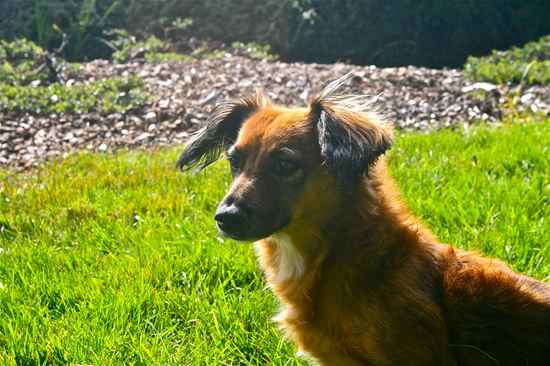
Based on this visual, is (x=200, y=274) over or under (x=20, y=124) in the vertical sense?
over

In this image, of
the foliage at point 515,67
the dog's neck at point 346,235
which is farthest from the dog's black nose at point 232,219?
the foliage at point 515,67

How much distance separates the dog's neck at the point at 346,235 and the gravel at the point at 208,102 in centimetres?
285

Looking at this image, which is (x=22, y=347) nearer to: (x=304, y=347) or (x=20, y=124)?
(x=304, y=347)

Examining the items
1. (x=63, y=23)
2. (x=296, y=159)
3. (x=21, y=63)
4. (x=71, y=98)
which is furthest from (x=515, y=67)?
(x=63, y=23)

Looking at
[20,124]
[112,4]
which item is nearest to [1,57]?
[20,124]

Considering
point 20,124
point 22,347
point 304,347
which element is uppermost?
point 304,347

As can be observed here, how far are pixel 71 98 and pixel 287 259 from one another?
4835 mm

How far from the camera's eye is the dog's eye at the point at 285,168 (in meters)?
2.47

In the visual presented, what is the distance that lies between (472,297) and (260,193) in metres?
0.82

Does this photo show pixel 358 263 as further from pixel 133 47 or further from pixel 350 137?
pixel 133 47

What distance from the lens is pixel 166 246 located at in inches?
134

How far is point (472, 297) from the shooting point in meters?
2.27

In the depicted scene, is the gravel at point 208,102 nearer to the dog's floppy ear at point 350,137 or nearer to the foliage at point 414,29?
the foliage at point 414,29

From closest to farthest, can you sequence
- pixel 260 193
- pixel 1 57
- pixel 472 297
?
1. pixel 472 297
2. pixel 260 193
3. pixel 1 57
